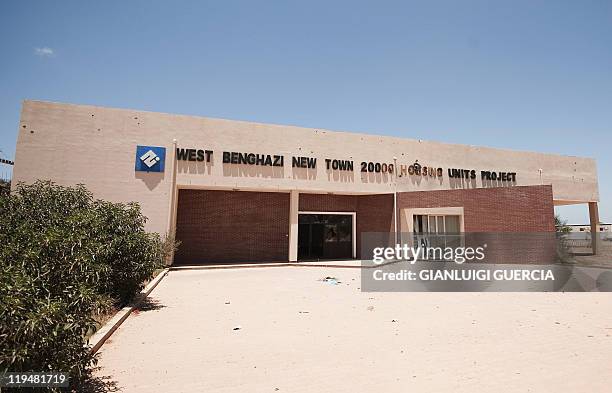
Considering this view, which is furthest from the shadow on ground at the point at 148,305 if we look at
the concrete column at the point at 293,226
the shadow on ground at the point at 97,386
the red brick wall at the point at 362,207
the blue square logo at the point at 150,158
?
the red brick wall at the point at 362,207

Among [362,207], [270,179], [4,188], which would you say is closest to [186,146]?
[270,179]

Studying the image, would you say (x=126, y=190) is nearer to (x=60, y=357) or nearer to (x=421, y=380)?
(x=60, y=357)

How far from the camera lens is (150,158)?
18422 millimetres

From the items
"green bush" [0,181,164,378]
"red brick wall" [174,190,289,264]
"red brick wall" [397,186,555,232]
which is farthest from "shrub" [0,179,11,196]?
"red brick wall" [397,186,555,232]

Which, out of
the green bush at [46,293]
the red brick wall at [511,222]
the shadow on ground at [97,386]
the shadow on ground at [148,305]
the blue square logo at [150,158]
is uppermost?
the blue square logo at [150,158]

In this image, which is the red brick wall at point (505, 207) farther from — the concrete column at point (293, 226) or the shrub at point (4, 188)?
the shrub at point (4, 188)

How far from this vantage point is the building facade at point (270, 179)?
1766 cm

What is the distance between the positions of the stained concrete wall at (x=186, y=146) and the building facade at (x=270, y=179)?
0.17 feet

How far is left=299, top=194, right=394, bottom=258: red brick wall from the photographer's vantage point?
23391 mm

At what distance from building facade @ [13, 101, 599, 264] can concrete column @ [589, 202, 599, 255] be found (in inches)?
252

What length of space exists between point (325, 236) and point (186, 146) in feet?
34.5

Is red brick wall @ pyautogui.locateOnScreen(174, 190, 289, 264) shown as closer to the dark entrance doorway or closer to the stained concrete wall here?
the dark entrance doorway

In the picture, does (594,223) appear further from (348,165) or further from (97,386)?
(97,386)

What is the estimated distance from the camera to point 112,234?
839 cm
